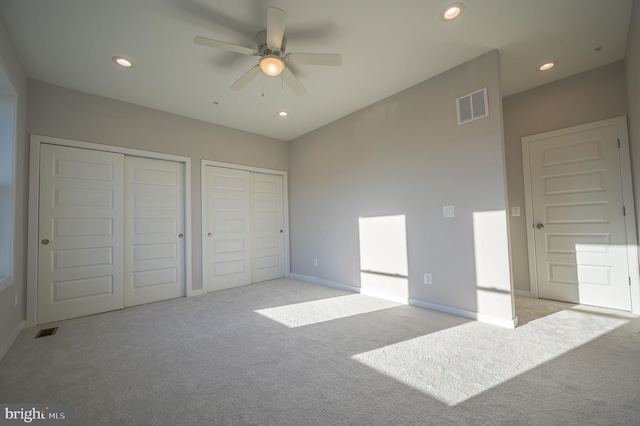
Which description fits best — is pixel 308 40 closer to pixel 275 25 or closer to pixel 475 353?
pixel 275 25

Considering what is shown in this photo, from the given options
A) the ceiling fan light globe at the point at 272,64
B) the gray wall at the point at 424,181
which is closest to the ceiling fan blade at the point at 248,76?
the ceiling fan light globe at the point at 272,64

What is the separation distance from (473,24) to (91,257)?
5.04 meters

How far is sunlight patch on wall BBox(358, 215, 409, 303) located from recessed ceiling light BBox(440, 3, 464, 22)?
7.19ft

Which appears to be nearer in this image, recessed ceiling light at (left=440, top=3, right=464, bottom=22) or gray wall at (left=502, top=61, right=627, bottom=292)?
recessed ceiling light at (left=440, top=3, right=464, bottom=22)

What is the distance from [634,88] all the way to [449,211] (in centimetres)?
196

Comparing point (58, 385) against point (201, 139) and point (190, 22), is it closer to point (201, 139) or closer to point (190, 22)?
point (190, 22)

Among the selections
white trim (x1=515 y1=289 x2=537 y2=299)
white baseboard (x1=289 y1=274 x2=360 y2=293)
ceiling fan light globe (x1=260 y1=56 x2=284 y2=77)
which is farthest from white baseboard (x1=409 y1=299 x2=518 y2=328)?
ceiling fan light globe (x1=260 y1=56 x2=284 y2=77)

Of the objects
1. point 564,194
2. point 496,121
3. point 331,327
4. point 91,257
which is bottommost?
point 331,327

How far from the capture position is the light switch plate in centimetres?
314

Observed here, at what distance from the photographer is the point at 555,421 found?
1.40 m

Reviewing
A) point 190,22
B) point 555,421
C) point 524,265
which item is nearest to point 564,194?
point 524,265

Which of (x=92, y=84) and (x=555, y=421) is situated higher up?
(x=92, y=84)

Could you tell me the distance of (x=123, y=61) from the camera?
2.84 m

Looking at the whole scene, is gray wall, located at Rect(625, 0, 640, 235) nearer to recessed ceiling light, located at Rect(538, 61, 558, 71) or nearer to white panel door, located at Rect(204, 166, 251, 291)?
recessed ceiling light, located at Rect(538, 61, 558, 71)
